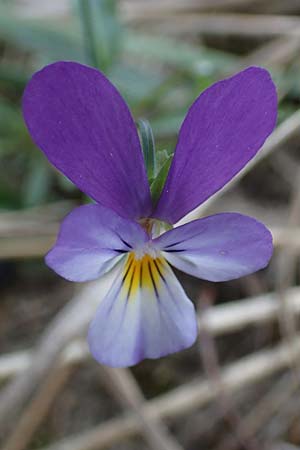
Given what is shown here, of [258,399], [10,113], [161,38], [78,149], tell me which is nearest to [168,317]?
[78,149]

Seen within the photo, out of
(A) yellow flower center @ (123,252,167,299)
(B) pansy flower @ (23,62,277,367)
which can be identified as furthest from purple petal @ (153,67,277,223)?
(A) yellow flower center @ (123,252,167,299)

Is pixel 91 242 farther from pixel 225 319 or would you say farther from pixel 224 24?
pixel 224 24

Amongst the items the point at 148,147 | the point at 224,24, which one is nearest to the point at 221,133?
the point at 148,147

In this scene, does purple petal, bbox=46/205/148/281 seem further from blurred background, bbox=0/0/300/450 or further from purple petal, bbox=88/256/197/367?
blurred background, bbox=0/0/300/450

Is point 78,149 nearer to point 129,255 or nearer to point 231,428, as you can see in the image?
point 129,255

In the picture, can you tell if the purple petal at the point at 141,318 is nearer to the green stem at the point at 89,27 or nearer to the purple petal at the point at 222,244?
the purple petal at the point at 222,244

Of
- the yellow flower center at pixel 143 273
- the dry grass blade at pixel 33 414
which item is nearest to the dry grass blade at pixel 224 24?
the dry grass blade at pixel 33 414

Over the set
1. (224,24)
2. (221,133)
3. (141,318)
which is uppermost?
(221,133)
